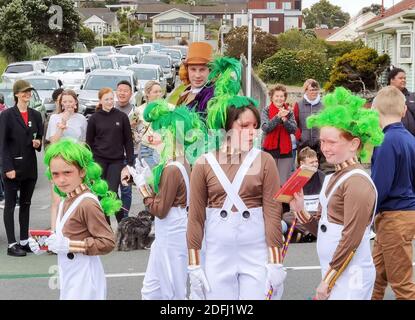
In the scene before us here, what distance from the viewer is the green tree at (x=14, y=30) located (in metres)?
48.1

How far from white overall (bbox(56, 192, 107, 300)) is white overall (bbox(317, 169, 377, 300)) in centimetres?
150

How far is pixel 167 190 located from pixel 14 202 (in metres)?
3.64

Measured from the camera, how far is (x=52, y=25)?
5488 cm

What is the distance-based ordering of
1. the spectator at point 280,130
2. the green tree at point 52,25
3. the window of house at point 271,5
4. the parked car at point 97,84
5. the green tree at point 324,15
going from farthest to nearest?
the green tree at point 324,15
the window of house at point 271,5
the green tree at point 52,25
the parked car at point 97,84
the spectator at point 280,130

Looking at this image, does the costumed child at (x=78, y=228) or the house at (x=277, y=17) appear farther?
the house at (x=277, y=17)

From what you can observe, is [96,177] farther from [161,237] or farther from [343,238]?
[343,238]

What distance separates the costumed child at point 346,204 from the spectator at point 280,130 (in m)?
5.19

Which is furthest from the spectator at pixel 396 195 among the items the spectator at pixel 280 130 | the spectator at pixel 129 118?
the spectator at pixel 129 118

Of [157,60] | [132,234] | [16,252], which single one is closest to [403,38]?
A: [157,60]

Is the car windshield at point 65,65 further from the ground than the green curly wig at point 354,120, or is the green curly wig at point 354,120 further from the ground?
the car windshield at point 65,65

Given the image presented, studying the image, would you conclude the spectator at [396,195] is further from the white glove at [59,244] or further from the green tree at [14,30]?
the green tree at [14,30]

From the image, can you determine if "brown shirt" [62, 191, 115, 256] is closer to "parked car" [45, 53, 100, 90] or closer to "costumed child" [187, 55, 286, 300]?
"costumed child" [187, 55, 286, 300]

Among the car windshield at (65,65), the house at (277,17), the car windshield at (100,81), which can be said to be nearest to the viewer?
the car windshield at (100,81)

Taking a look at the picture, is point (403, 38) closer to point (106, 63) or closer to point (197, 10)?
point (106, 63)
